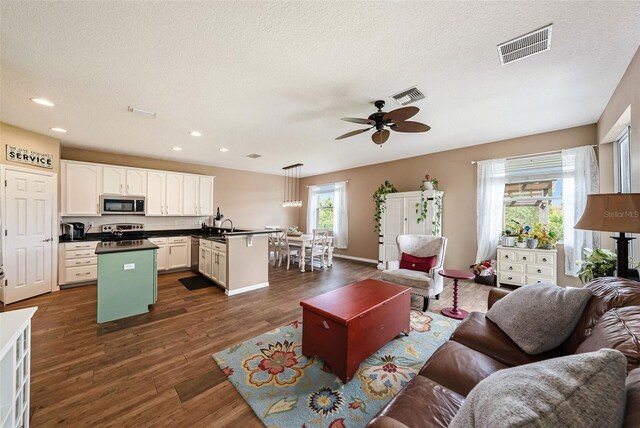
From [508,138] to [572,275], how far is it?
2430 mm

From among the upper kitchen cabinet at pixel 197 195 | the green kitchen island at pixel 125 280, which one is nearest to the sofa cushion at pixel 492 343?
the green kitchen island at pixel 125 280

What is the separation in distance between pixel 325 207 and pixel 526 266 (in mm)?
5174

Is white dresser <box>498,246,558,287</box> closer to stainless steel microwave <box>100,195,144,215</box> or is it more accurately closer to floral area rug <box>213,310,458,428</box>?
floral area rug <box>213,310,458,428</box>

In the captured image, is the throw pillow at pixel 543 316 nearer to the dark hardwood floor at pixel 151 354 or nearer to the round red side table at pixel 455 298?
the round red side table at pixel 455 298

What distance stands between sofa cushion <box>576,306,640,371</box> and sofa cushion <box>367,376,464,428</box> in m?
0.68

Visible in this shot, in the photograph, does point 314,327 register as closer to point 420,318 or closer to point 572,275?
point 420,318

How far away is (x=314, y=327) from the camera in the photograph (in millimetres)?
2113

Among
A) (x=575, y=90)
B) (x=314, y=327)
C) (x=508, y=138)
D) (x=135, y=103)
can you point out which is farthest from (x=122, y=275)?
(x=508, y=138)

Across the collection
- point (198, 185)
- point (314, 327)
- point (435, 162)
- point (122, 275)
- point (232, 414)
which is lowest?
point (232, 414)

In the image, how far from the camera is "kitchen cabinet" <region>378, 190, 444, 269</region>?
4.83 metres

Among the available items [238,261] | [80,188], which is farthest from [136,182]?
[238,261]

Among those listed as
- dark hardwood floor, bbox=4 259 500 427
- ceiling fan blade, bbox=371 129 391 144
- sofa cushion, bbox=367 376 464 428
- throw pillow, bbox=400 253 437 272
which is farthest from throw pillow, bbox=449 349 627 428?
throw pillow, bbox=400 253 437 272

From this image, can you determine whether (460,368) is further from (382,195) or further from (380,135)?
(382,195)

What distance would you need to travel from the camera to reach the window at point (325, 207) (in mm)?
7633
